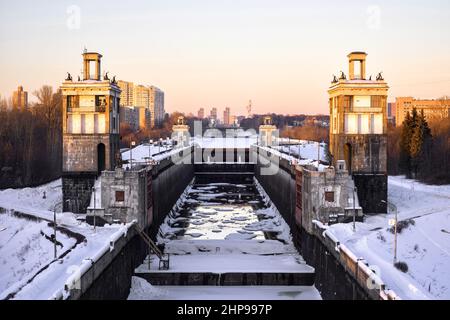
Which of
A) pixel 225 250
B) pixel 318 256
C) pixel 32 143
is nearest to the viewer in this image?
pixel 318 256

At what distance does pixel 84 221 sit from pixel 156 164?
9.71 metres

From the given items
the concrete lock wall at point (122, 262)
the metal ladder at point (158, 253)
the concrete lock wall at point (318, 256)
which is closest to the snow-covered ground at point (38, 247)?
the concrete lock wall at point (122, 262)

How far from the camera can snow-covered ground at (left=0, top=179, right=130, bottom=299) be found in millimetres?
17366

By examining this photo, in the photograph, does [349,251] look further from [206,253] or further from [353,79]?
[353,79]

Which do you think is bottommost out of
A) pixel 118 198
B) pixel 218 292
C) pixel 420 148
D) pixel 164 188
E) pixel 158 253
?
pixel 218 292

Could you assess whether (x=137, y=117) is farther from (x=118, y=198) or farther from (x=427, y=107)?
(x=118, y=198)

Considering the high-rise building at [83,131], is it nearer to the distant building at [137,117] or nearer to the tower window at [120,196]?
the tower window at [120,196]

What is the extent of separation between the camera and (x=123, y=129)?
11625 cm

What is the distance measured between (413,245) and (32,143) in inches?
1745

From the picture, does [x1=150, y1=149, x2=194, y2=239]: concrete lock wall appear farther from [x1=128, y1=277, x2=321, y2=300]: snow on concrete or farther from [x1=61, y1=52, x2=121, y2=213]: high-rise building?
[x1=128, y1=277, x2=321, y2=300]: snow on concrete

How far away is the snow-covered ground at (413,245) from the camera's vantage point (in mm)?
18531

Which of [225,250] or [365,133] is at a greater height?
[365,133]

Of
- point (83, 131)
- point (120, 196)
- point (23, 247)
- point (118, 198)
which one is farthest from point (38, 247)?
point (83, 131)

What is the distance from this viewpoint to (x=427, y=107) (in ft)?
406
